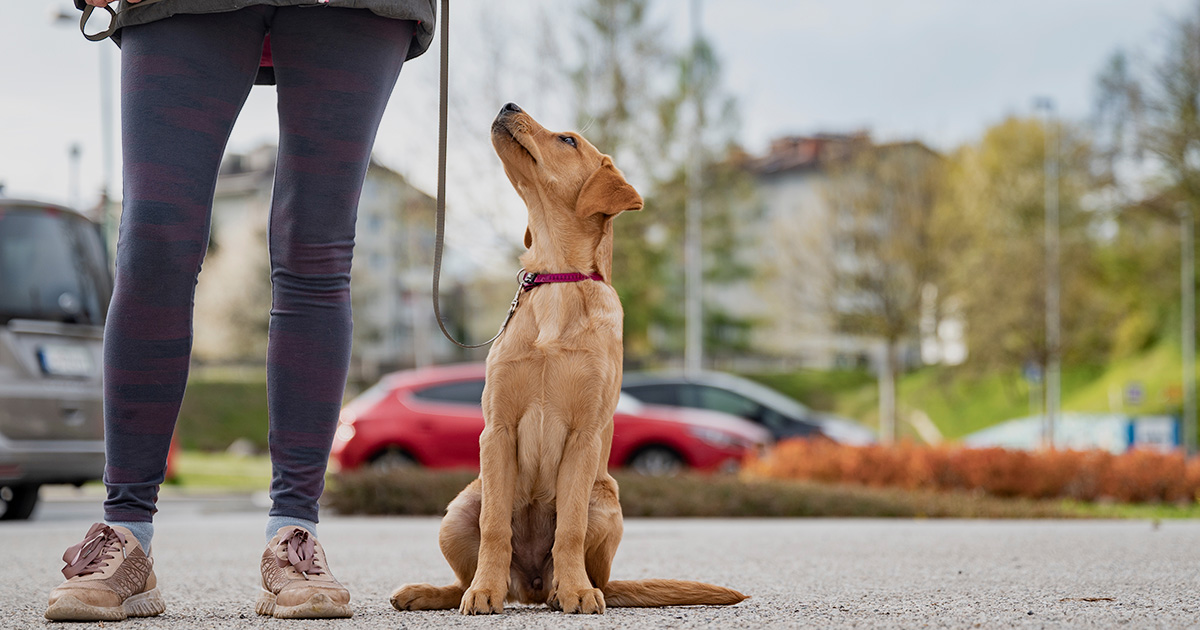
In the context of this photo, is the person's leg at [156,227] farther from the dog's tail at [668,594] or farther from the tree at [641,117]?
the tree at [641,117]

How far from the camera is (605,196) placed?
3.06m

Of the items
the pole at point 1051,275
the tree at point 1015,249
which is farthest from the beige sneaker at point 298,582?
the tree at point 1015,249

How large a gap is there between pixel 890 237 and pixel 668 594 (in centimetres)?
2261

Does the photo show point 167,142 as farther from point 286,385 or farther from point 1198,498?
point 1198,498

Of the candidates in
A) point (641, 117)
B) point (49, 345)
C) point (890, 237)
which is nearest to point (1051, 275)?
point (890, 237)

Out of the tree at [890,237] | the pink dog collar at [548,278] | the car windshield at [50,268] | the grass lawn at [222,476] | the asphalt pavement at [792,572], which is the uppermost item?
the tree at [890,237]

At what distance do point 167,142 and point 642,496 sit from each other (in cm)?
660

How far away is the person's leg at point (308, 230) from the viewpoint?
2.67 m

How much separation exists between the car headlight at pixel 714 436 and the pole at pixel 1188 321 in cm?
2352

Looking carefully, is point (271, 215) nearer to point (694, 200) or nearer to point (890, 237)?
point (694, 200)

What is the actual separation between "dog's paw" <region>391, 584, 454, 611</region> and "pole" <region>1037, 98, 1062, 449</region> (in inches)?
836

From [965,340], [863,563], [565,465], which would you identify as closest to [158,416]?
[565,465]

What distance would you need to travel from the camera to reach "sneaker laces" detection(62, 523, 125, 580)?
7.97ft

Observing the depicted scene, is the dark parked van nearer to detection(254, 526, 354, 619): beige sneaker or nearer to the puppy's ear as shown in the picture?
detection(254, 526, 354, 619): beige sneaker
